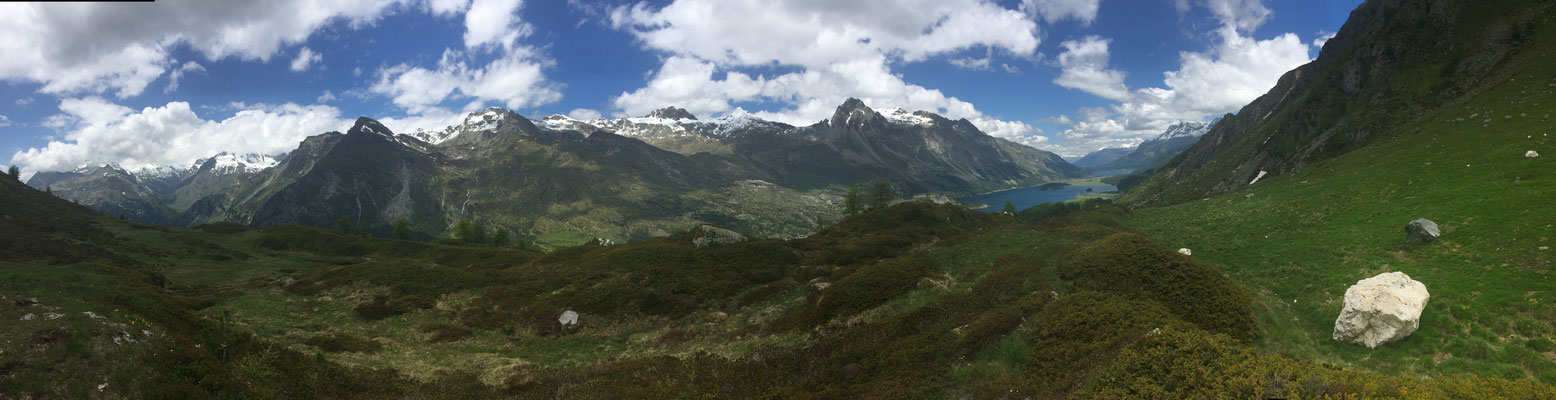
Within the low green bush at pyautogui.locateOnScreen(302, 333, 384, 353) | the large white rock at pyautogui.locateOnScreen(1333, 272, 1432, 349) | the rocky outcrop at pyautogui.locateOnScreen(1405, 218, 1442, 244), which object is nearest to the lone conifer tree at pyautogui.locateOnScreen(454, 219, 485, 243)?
the low green bush at pyautogui.locateOnScreen(302, 333, 384, 353)

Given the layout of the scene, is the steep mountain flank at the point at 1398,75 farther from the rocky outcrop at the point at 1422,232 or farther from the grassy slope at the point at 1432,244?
the rocky outcrop at the point at 1422,232

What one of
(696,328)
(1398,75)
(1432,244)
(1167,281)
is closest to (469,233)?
(696,328)

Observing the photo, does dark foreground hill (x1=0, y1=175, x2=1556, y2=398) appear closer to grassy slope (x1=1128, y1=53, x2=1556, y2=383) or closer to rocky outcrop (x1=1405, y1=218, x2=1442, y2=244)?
grassy slope (x1=1128, y1=53, x2=1556, y2=383)

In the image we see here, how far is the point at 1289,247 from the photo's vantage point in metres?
34.7

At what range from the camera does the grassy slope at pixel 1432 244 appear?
18.0m

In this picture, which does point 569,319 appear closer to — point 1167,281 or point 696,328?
point 696,328

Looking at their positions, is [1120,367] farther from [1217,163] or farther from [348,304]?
[1217,163]

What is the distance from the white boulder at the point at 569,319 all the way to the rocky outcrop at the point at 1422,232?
53.5 metres

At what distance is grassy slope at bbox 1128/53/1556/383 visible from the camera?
→ 59.1 feet

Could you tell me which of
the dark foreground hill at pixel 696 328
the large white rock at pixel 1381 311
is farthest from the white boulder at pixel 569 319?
the large white rock at pixel 1381 311

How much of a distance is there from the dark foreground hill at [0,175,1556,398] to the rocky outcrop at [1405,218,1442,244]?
1297 centimetres

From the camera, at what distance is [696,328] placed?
36438mm

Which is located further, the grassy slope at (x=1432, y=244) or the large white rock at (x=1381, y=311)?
the large white rock at (x=1381, y=311)

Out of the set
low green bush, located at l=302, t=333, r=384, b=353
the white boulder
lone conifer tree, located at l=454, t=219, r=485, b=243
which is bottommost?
the white boulder
